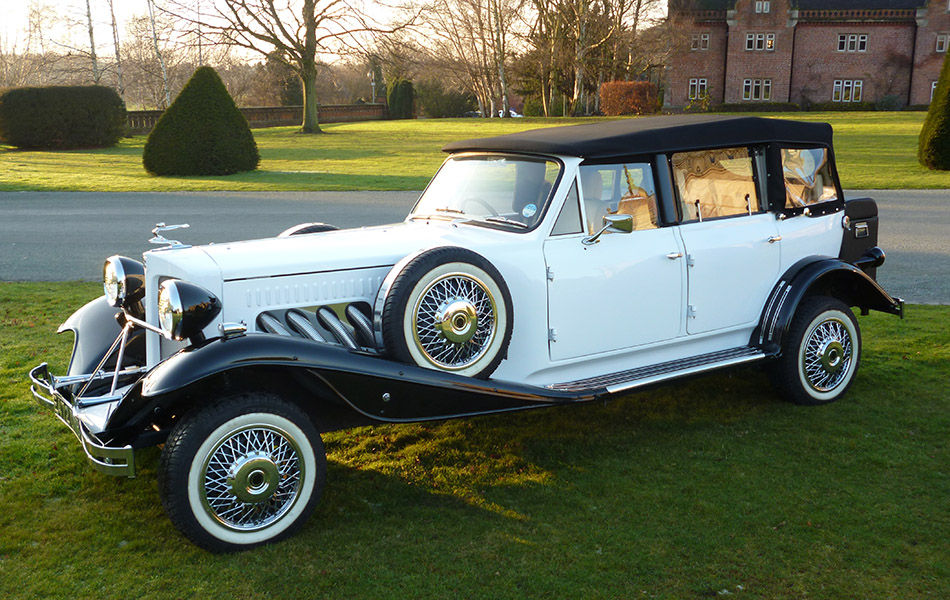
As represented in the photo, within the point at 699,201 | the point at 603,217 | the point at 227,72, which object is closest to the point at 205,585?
the point at 603,217

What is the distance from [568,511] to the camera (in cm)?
404

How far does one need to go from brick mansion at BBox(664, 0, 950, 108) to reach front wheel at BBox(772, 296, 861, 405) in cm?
5426

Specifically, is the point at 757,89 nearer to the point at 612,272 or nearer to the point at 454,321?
the point at 612,272

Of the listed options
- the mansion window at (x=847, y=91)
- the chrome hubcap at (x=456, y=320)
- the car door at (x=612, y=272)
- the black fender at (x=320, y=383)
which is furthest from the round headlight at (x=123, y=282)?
the mansion window at (x=847, y=91)

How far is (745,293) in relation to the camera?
527cm

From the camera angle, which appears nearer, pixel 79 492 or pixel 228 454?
pixel 228 454

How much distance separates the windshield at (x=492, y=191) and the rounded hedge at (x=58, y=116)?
32.5m

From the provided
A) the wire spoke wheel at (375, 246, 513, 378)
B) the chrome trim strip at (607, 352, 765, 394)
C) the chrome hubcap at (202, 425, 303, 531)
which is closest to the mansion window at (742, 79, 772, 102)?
the chrome trim strip at (607, 352, 765, 394)

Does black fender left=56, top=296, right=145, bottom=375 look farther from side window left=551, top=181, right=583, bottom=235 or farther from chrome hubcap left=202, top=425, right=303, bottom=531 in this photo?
side window left=551, top=181, right=583, bottom=235

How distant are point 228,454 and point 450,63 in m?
55.3

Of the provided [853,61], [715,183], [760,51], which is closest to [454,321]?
[715,183]

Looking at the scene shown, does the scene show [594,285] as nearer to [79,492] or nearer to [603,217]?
[603,217]

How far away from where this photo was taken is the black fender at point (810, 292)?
521 cm

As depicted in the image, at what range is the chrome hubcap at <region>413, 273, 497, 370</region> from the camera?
4031 millimetres
